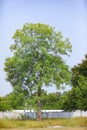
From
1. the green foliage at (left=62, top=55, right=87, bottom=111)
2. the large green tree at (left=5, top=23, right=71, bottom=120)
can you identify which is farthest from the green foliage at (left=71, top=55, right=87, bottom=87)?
the large green tree at (left=5, top=23, right=71, bottom=120)

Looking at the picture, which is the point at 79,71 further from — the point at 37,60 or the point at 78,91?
the point at 37,60

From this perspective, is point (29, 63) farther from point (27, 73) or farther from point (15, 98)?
point (15, 98)

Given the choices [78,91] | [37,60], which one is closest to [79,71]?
[78,91]

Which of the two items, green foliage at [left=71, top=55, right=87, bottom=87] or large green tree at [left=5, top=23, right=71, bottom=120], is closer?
large green tree at [left=5, top=23, right=71, bottom=120]

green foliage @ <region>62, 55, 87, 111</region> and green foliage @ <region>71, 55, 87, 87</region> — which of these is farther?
green foliage @ <region>71, 55, 87, 87</region>

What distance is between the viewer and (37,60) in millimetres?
21297

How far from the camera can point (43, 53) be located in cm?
2088

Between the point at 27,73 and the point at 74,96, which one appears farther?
the point at 74,96

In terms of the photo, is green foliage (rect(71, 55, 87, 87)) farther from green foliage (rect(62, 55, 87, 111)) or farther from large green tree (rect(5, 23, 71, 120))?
large green tree (rect(5, 23, 71, 120))

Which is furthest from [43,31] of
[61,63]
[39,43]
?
[61,63]

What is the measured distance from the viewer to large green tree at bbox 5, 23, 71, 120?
20828mm

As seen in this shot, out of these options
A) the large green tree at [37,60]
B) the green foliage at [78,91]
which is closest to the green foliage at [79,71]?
the green foliage at [78,91]

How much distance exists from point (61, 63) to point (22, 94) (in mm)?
2732

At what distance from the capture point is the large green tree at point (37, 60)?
2083 centimetres
